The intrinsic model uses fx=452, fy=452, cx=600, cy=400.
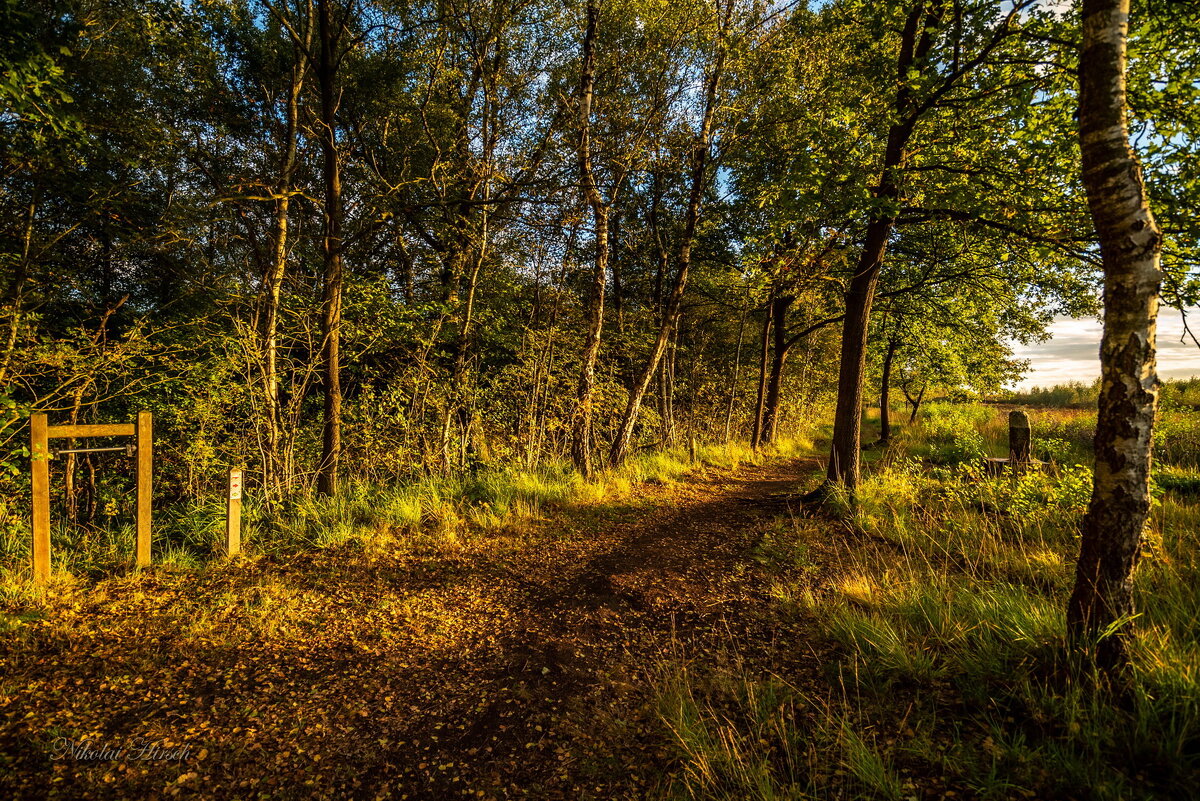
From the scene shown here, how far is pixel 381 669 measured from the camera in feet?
10.9

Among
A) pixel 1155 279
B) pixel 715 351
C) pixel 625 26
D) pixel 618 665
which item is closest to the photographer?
pixel 1155 279

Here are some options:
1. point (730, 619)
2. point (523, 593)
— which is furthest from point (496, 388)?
point (730, 619)

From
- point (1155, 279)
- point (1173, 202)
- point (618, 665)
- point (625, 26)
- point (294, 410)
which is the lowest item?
point (618, 665)

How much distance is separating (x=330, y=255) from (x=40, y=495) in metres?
3.76

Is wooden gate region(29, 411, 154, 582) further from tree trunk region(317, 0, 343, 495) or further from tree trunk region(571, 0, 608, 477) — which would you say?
tree trunk region(571, 0, 608, 477)

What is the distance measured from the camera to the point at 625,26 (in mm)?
9477

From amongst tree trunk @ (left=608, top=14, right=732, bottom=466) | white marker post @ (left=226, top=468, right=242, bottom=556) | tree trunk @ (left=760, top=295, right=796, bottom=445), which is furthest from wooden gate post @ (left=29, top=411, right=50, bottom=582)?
tree trunk @ (left=760, top=295, right=796, bottom=445)

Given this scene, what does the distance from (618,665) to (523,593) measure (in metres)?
1.46

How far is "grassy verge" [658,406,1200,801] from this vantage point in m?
1.96

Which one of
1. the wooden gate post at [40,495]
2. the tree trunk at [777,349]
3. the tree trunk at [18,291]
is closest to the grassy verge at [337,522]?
the wooden gate post at [40,495]

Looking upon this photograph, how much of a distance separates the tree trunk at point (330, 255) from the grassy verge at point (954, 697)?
537 cm

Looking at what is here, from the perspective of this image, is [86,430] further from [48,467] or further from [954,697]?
[954,697]

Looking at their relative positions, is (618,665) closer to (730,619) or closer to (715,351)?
(730,619)

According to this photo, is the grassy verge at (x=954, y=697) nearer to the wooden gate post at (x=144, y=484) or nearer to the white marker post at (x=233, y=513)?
the white marker post at (x=233, y=513)
